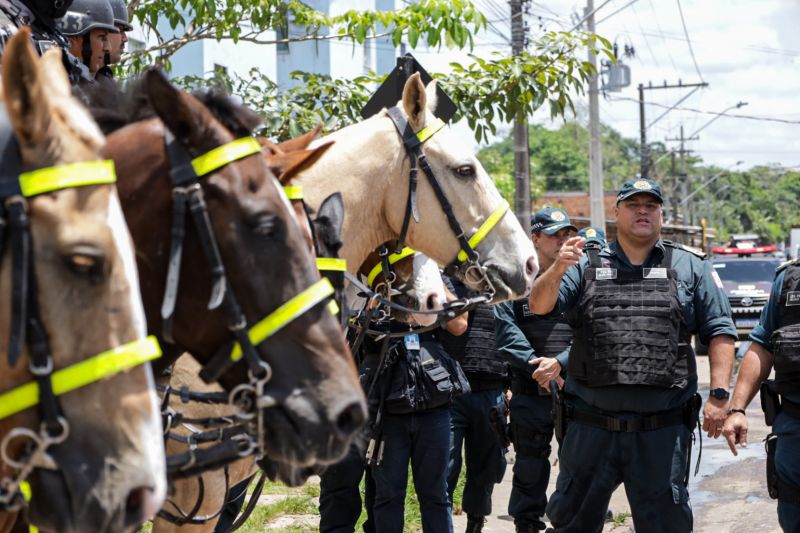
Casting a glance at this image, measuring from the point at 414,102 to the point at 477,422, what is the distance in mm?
3624

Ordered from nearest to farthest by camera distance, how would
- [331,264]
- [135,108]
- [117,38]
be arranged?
1. [135,108]
2. [331,264]
3. [117,38]

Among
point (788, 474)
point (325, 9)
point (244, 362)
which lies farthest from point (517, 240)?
point (325, 9)

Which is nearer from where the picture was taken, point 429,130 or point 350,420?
point 350,420

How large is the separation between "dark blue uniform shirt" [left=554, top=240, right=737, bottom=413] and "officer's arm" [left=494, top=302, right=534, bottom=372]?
3.70 ft

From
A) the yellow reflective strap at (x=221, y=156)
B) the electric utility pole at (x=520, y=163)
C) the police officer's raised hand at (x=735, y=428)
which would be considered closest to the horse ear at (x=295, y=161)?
the yellow reflective strap at (x=221, y=156)

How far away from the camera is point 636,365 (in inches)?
247

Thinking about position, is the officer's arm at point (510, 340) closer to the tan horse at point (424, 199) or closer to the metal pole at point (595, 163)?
the tan horse at point (424, 199)

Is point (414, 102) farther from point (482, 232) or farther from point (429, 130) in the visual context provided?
point (482, 232)

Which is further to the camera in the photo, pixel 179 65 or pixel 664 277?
pixel 179 65

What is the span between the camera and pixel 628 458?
6.33 metres

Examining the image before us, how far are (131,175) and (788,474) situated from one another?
448 centimetres

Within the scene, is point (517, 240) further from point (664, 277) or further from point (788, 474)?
point (788, 474)

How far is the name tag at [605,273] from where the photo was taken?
6.58 metres

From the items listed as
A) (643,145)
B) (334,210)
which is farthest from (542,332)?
(643,145)
